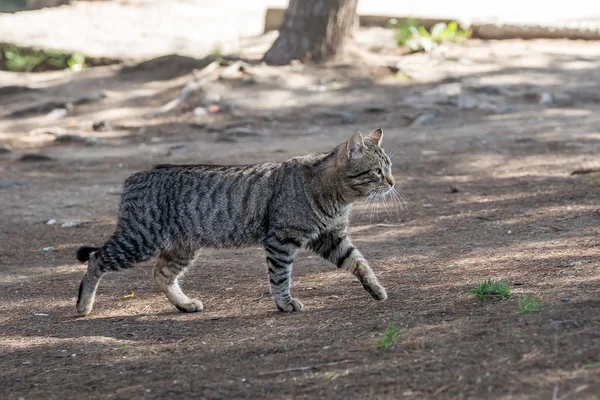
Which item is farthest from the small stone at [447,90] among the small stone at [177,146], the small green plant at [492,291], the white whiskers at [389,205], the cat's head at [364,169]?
the small green plant at [492,291]

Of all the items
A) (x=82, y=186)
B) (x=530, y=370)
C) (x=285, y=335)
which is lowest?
(x=82, y=186)

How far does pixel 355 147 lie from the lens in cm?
686

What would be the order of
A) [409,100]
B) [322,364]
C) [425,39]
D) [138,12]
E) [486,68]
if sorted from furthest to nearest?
1. [138,12]
2. [425,39]
3. [486,68]
4. [409,100]
5. [322,364]

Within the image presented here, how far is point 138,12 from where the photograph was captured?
21844mm

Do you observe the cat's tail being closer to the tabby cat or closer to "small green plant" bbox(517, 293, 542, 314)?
the tabby cat

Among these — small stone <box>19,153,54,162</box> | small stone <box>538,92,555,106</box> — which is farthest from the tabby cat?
small stone <box>538,92,555,106</box>

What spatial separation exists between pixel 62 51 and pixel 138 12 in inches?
129

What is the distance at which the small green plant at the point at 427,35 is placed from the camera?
1698cm

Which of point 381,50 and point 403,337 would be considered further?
point 381,50

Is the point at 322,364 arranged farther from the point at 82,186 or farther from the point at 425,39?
the point at 425,39

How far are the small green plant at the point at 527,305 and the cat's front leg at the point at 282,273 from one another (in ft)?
5.75

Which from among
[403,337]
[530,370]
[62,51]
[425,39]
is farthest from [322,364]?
[62,51]

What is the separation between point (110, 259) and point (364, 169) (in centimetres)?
208

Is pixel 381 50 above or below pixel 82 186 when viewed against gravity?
above
